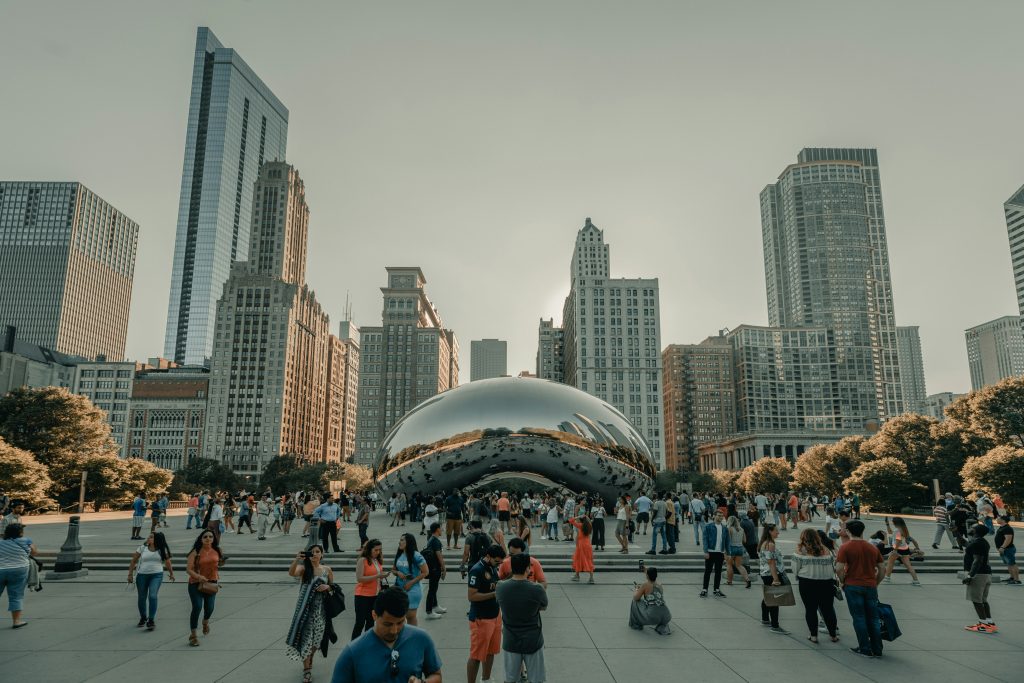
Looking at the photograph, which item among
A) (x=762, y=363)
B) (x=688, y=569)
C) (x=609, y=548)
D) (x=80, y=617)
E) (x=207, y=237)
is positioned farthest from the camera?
(x=207, y=237)

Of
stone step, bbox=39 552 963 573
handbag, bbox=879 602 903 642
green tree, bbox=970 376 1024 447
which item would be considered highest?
green tree, bbox=970 376 1024 447

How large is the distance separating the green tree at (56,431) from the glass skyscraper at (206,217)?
14625 centimetres

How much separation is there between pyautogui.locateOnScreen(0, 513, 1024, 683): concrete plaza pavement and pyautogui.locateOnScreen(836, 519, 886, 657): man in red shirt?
0.30 metres

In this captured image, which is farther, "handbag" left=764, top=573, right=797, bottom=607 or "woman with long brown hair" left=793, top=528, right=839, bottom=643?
"handbag" left=764, top=573, right=797, bottom=607

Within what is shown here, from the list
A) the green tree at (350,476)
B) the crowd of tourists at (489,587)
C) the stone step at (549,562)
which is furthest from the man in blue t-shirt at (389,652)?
the green tree at (350,476)

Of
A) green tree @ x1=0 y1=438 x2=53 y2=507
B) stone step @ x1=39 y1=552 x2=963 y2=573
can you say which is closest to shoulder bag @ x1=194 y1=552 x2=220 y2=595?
stone step @ x1=39 y1=552 x2=963 y2=573

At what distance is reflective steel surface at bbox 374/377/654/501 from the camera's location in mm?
27141

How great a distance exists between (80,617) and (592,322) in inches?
4933

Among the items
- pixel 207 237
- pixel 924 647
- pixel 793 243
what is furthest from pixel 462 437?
pixel 793 243

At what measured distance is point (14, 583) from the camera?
8.77m

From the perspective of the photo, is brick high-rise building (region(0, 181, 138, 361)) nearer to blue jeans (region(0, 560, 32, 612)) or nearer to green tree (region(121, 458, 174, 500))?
green tree (region(121, 458, 174, 500))

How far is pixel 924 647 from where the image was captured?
7.89m

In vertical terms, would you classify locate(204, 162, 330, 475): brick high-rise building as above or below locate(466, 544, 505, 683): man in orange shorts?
above

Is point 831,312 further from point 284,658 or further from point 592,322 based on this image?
point 284,658
